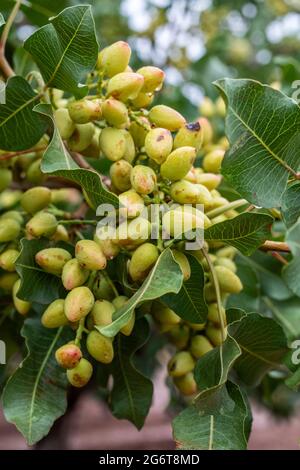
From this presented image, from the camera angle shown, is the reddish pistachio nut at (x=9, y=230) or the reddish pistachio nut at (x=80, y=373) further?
the reddish pistachio nut at (x=9, y=230)

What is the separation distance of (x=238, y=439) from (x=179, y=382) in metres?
0.17

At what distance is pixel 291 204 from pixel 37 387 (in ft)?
1.25

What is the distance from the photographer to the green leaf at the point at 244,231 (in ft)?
2.34

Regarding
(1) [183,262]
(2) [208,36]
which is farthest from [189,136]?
(2) [208,36]

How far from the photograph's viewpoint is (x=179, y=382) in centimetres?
89

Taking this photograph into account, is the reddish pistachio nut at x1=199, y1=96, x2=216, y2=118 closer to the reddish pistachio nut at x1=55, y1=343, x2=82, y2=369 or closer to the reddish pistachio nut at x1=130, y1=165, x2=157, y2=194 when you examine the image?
the reddish pistachio nut at x1=130, y1=165, x2=157, y2=194

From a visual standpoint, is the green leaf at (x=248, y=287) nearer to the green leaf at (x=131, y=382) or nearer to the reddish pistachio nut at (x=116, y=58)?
the green leaf at (x=131, y=382)

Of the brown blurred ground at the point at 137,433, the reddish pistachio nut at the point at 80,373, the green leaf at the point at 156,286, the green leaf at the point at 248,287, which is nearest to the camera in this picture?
the green leaf at the point at 156,286

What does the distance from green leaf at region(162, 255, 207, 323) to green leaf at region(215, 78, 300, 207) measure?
0.34 ft

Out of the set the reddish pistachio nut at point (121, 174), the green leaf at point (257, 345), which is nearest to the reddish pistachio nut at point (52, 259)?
the reddish pistachio nut at point (121, 174)

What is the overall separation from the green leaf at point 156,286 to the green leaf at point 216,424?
0.14 meters

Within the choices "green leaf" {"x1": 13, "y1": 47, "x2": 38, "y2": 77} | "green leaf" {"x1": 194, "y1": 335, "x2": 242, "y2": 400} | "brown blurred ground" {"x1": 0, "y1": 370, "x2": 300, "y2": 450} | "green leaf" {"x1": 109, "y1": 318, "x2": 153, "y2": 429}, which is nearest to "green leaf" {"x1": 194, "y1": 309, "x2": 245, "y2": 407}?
"green leaf" {"x1": 194, "y1": 335, "x2": 242, "y2": 400}
